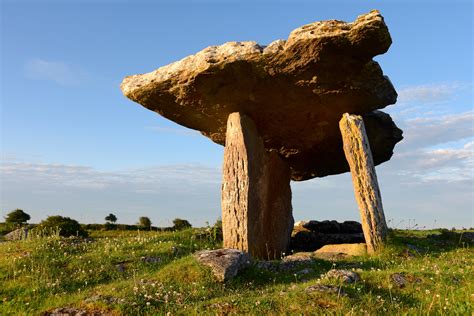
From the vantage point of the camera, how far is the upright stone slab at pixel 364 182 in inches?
679

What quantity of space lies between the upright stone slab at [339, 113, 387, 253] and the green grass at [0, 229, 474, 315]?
84cm

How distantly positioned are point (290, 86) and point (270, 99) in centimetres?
128

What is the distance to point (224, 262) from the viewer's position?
11.9m

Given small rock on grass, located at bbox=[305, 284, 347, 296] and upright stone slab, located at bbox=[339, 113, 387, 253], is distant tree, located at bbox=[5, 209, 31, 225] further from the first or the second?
small rock on grass, located at bbox=[305, 284, 347, 296]

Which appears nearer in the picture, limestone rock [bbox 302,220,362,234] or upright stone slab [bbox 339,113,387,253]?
upright stone slab [bbox 339,113,387,253]

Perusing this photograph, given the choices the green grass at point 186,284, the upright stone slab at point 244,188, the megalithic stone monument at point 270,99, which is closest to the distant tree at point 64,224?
the green grass at point 186,284

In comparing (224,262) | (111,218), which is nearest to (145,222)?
(111,218)

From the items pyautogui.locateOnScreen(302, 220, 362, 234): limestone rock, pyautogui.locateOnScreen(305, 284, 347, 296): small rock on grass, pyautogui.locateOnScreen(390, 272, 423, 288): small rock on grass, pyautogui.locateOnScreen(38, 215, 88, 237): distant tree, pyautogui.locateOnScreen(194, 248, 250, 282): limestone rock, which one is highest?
pyautogui.locateOnScreen(38, 215, 88, 237): distant tree

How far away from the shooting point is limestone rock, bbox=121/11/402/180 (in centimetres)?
1517

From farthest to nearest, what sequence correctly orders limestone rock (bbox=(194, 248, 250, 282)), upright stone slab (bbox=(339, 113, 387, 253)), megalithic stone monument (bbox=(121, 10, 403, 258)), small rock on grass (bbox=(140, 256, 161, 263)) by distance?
upright stone slab (bbox=(339, 113, 387, 253)) < megalithic stone monument (bbox=(121, 10, 403, 258)) < small rock on grass (bbox=(140, 256, 161, 263)) < limestone rock (bbox=(194, 248, 250, 282))

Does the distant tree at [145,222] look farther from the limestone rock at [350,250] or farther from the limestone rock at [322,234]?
the limestone rock at [350,250]

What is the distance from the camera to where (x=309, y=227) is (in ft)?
92.8

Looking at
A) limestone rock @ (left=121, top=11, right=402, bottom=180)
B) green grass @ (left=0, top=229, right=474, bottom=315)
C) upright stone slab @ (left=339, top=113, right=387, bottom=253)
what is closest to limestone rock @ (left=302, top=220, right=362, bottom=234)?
limestone rock @ (left=121, top=11, right=402, bottom=180)

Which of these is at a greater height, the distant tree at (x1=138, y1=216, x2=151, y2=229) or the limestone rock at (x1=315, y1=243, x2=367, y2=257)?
the distant tree at (x1=138, y1=216, x2=151, y2=229)
